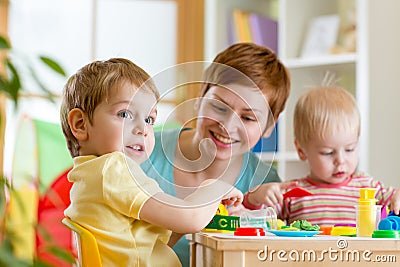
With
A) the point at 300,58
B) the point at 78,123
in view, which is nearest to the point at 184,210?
the point at 78,123

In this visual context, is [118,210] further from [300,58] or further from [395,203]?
[300,58]

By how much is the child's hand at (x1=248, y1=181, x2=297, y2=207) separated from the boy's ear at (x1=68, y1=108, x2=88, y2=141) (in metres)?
0.45

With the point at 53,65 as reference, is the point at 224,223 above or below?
below

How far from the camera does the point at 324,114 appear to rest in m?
1.74

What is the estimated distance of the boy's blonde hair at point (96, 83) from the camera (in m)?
1.30

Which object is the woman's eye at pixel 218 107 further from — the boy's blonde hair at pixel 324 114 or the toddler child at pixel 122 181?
the boy's blonde hair at pixel 324 114

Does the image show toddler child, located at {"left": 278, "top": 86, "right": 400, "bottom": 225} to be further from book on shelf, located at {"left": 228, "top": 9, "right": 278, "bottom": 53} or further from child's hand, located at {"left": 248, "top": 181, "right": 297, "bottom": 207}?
book on shelf, located at {"left": 228, "top": 9, "right": 278, "bottom": 53}

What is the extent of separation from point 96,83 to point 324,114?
2.25 ft

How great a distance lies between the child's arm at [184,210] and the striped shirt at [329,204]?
0.55m

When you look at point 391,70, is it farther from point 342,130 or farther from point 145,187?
point 145,187

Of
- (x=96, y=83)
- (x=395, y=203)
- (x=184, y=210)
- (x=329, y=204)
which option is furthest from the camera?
(x=329, y=204)

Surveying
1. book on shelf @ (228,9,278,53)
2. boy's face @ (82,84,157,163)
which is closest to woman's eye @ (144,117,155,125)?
boy's face @ (82,84,157,163)

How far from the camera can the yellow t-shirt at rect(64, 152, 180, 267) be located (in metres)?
1.20

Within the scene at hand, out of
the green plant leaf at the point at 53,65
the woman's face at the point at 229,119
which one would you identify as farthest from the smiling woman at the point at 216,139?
the green plant leaf at the point at 53,65
